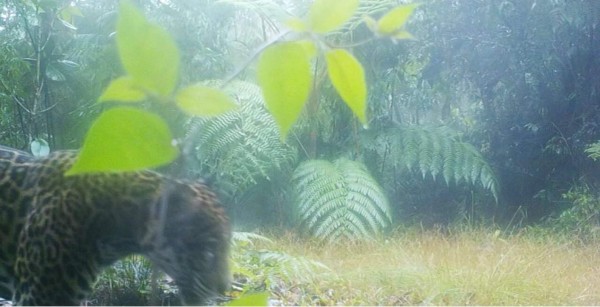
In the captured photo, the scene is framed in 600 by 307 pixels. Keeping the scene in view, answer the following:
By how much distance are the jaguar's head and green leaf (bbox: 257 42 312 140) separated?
0.18 metres

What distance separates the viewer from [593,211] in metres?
0.86

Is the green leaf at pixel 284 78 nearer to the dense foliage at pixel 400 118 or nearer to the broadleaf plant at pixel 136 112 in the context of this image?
the broadleaf plant at pixel 136 112

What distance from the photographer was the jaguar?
0.46m

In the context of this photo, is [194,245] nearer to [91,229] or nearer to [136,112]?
[91,229]

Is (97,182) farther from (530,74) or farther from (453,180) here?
(530,74)

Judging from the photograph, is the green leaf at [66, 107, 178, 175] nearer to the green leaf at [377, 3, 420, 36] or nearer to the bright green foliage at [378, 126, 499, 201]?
the green leaf at [377, 3, 420, 36]

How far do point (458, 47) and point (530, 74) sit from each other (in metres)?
0.10

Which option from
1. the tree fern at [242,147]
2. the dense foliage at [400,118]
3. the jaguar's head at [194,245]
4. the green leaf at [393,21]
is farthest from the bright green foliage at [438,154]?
the green leaf at [393,21]

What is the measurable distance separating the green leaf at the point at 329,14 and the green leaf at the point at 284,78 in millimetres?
15

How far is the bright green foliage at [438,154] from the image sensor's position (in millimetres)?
763

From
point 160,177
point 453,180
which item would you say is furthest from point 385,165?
point 160,177

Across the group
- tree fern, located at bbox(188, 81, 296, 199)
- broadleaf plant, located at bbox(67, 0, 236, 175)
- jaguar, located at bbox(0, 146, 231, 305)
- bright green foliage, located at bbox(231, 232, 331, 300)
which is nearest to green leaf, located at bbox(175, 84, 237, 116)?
broadleaf plant, located at bbox(67, 0, 236, 175)

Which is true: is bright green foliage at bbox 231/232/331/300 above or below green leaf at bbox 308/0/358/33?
below

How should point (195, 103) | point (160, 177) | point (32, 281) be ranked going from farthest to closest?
1. point (32, 281)
2. point (160, 177)
3. point (195, 103)
